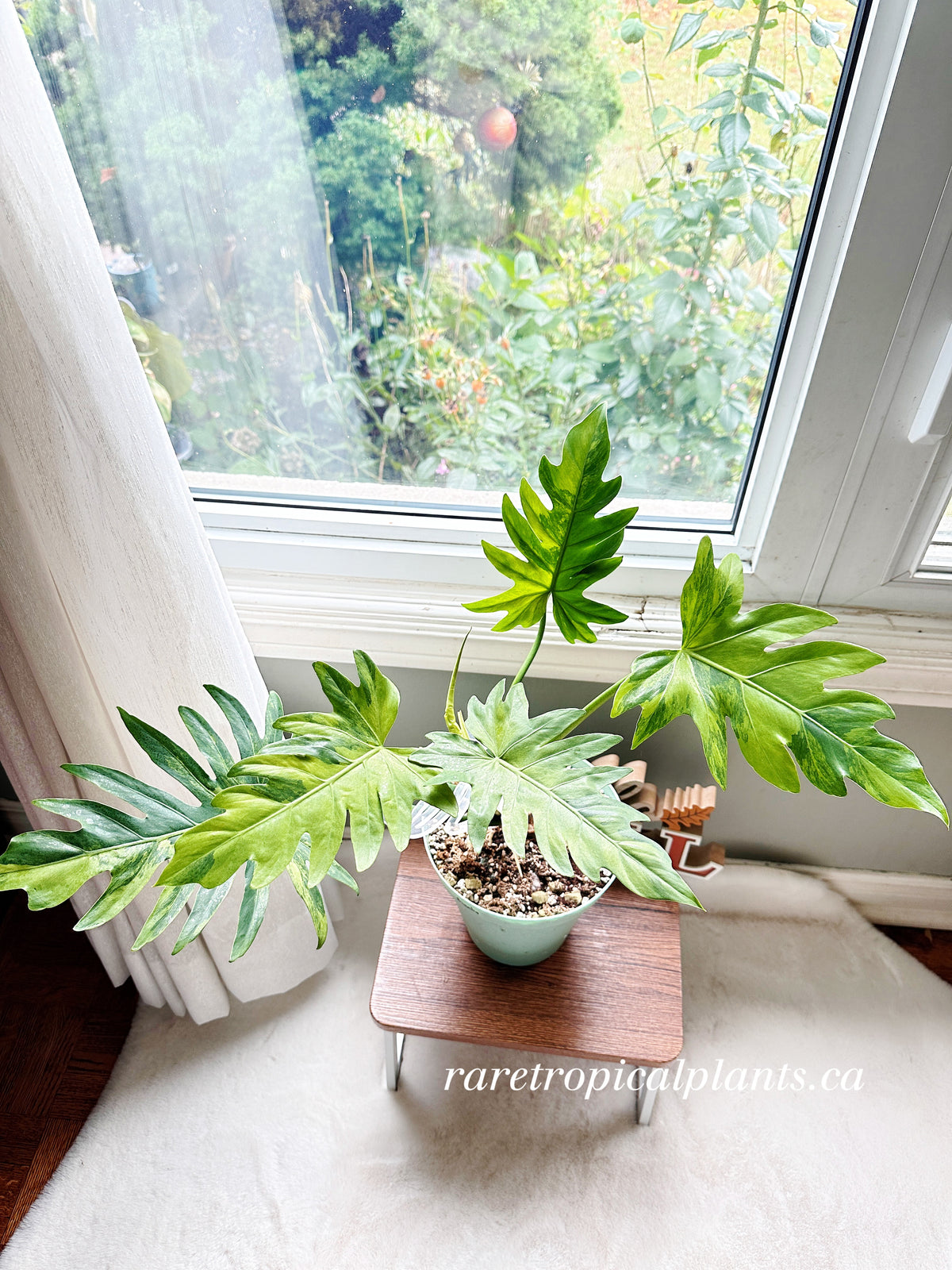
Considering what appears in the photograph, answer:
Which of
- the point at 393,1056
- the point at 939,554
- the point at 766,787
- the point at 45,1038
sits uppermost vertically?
the point at 939,554

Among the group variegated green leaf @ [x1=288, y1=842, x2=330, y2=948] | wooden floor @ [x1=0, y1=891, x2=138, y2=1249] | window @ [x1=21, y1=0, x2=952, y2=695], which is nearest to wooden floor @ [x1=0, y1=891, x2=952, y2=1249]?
wooden floor @ [x1=0, y1=891, x2=138, y2=1249]

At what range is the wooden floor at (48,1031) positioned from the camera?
1134 millimetres

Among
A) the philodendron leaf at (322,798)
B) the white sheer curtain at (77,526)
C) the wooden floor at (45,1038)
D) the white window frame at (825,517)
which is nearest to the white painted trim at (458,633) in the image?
the white window frame at (825,517)

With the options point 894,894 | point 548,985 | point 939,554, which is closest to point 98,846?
point 548,985

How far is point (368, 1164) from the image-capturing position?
3.66ft

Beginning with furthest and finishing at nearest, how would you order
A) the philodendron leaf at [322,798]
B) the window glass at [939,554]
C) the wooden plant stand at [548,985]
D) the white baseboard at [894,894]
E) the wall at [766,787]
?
the white baseboard at [894,894]
the wall at [766,787]
the window glass at [939,554]
the wooden plant stand at [548,985]
the philodendron leaf at [322,798]

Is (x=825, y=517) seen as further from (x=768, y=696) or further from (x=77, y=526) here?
(x=77, y=526)

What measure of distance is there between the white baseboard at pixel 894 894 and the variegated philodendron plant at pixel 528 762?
0.75 meters

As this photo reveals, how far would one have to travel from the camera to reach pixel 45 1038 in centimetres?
125

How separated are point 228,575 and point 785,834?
0.93 meters

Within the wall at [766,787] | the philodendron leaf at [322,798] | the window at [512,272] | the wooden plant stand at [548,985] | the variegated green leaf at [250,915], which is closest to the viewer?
the philodendron leaf at [322,798]

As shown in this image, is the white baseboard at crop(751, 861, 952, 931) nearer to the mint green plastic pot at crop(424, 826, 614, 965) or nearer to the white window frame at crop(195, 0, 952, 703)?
the white window frame at crop(195, 0, 952, 703)

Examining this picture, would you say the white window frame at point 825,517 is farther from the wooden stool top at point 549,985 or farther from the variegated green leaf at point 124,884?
the variegated green leaf at point 124,884

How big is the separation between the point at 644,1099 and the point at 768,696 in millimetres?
702
